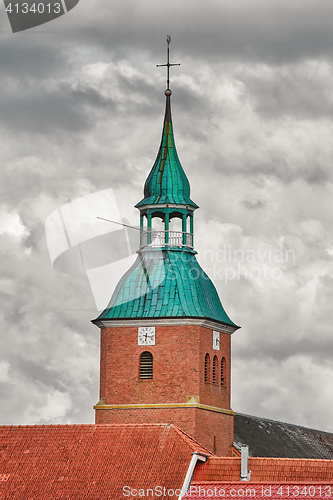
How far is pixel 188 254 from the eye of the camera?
74875 mm

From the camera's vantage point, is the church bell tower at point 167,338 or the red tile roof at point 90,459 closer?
the red tile roof at point 90,459

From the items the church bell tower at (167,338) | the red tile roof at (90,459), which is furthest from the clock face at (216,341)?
the red tile roof at (90,459)

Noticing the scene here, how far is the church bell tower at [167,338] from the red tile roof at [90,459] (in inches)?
222

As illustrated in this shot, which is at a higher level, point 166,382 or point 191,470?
point 166,382

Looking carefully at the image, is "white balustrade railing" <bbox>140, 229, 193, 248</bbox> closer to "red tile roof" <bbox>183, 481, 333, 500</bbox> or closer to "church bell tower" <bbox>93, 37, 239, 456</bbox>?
"church bell tower" <bbox>93, 37, 239, 456</bbox>

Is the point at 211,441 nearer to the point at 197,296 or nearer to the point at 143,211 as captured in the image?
the point at 197,296

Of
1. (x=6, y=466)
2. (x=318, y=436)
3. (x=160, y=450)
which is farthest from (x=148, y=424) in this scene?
(x=318, y=436)

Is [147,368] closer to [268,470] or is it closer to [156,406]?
[156,406]

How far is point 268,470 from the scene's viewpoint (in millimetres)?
63250

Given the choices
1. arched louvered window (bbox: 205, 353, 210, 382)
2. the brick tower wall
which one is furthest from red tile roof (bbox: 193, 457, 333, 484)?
arched louvered window (bbox: 205, 353, 210, 382)

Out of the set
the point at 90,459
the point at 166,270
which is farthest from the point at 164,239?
the point at 90,459

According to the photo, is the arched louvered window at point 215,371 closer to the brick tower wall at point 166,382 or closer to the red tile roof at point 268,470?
the brick tower wall at point 166,382

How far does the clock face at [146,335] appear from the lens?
7262 centimetres

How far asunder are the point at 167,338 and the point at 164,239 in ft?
18.0
